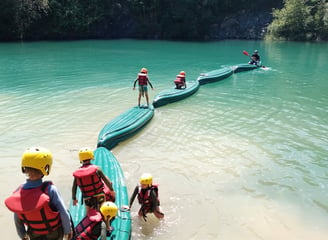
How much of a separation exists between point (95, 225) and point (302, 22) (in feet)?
127

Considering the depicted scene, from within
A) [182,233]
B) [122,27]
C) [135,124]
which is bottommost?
[182,233]

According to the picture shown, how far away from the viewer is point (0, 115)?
1020 centimetres

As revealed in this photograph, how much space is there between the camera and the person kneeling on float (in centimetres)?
390

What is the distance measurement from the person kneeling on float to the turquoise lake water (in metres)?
0.95

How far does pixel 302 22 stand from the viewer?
3638cm

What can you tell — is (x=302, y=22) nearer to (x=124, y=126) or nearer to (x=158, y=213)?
(x=124, y=126)

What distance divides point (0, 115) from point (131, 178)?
6.03 meters

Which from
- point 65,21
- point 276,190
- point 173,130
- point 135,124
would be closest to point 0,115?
point 135,124

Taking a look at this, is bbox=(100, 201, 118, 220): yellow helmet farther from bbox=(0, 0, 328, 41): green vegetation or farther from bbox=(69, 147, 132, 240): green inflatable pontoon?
bbox=(0, 0, 328, 41): green vegetation

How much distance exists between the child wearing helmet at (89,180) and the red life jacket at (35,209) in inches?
45.5

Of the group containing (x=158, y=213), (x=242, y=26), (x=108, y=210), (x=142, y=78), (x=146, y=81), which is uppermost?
(x=242, y=26)

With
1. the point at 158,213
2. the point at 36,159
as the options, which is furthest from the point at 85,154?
the point at 158,213

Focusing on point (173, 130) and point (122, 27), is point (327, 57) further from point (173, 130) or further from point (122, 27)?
point (122, 27)

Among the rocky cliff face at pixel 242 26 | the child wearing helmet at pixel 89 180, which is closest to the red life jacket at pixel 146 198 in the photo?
the child wearing helmet at pixel 89 180
